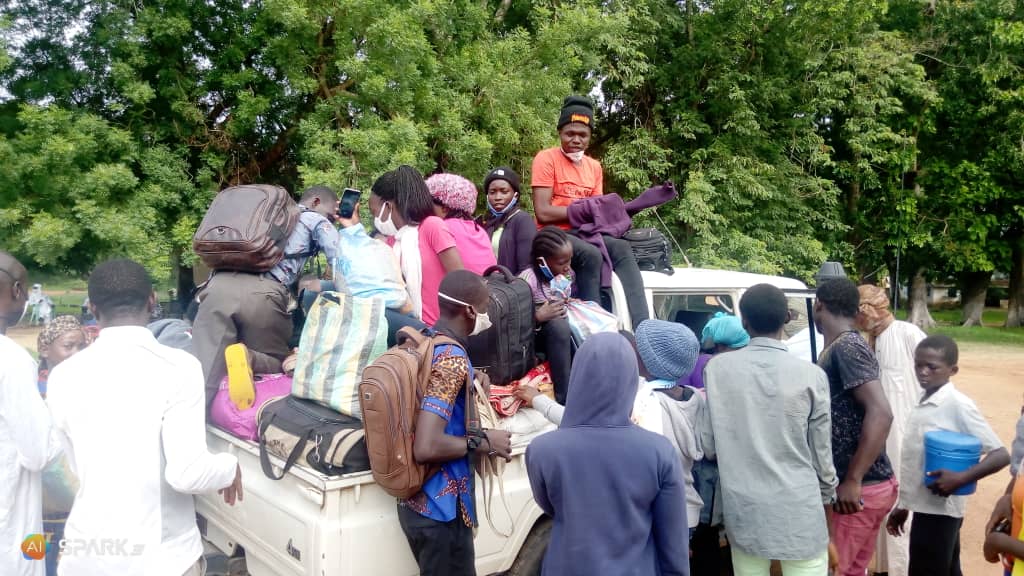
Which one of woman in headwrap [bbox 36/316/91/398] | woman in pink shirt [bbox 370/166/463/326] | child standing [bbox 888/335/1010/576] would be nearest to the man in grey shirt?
child standing [bbox 888/335/1010/576]

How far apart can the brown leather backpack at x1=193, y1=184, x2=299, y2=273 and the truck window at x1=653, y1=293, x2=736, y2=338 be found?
92.9 inches

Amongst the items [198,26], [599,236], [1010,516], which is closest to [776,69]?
[198,26]

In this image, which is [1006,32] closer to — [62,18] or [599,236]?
[599,236]

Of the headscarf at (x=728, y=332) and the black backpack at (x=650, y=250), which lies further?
the black backpack at (x=650, y=250)

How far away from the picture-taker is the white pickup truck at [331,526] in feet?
8.09

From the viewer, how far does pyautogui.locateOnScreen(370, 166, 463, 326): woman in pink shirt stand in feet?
12.0

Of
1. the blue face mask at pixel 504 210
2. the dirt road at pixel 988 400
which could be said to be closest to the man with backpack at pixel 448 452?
the blue face mask at pixel 504 210

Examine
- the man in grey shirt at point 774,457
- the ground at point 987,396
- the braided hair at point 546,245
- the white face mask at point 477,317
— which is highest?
the braided hair at point 546,245

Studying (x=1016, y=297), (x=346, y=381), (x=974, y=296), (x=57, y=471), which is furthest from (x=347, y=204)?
(x=1016, y=297)

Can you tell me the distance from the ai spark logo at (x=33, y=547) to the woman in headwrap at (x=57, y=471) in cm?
26

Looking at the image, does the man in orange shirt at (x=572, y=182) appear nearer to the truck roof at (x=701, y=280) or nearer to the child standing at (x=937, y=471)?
the truck roof at (x=701, y=280)

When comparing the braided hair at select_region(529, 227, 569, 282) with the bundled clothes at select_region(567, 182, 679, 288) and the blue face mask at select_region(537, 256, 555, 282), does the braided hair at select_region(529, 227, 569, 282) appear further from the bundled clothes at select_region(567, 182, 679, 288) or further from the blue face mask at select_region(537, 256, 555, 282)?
the bundled clothes at select_region(567, 182, 679, 288)

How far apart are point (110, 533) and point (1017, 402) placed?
12.4 m

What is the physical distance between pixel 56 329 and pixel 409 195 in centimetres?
212
